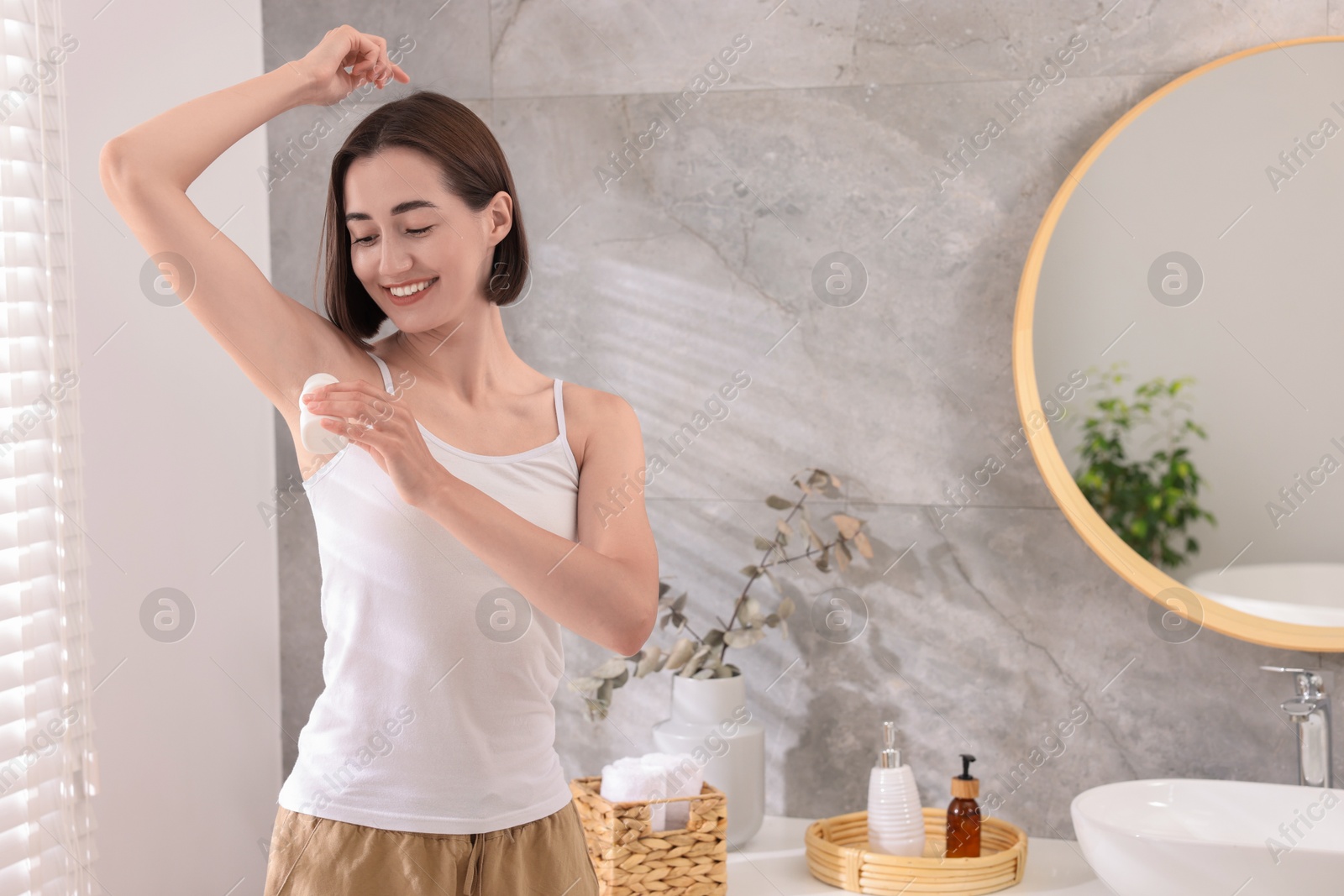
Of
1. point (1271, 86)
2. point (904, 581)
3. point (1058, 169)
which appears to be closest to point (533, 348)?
point (904, 581)

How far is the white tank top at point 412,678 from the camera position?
792 millimetres

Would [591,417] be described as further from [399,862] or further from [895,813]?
[895,813]

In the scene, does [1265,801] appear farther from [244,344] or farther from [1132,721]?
[244,344]

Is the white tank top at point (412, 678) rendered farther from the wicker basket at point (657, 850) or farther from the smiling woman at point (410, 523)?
the wicker basket at point (657, 850)

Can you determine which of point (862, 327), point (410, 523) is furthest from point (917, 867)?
point (410, 523)

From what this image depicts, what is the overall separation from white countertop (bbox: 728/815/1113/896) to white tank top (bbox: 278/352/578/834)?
0.59m

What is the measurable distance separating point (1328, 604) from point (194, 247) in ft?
4.15

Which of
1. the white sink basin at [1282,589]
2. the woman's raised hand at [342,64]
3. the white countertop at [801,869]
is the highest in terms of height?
the woman's raised hand at [342,64]

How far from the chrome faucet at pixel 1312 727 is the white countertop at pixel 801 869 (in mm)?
277

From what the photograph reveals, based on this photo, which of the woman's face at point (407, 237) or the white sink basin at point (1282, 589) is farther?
the white sink basin at point (1282, 589)

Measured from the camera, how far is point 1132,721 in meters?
1.42

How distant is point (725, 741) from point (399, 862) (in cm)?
67

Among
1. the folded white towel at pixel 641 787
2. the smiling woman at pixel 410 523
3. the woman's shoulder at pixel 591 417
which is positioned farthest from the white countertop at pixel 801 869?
the woman's shoulder at pixel 591 417

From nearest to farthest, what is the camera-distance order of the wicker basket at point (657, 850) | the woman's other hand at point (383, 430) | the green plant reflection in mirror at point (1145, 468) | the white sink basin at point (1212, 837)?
the woman's other hand at point (383, 430), the white sink basin at point (1212, 837), the wicker basket at point (657, 850), the green plant reflection in mirror at point (1145, 468)
